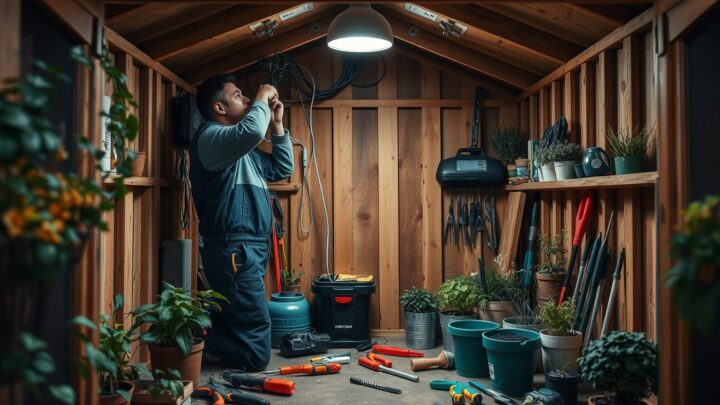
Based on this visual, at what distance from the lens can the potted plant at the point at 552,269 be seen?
4.11 meters

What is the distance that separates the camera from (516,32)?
13.4ft

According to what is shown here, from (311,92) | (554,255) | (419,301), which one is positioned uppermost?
(311,92)

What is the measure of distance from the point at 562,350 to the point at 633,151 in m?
1.11

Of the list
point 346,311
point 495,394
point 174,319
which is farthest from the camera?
point 346,311

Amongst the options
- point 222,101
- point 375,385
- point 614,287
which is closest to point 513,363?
point 614,287

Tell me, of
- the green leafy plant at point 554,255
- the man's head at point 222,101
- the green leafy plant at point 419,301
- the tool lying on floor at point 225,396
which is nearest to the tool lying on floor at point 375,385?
the tool lying on floor at point 225,396

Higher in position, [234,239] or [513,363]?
[234,239]

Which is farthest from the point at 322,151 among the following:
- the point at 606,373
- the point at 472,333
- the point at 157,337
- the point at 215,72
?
the point at 606,373

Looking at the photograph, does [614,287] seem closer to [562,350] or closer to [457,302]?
[562,350]

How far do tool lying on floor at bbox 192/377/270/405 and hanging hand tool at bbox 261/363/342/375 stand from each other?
0.46 m

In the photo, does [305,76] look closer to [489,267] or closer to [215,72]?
[215,72]

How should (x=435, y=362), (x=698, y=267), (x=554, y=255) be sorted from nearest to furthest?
(x=698, y=267), (x=435, y=362), (x=554, y=255)

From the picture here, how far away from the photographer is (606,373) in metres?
2.76

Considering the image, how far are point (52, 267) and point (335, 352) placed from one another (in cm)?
338
